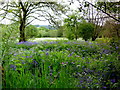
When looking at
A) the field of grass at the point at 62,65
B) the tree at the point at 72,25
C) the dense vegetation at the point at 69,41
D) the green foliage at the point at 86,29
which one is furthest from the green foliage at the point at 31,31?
the green foliage at the point at 86,29

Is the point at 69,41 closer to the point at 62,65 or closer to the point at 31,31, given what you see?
the point at 62,65

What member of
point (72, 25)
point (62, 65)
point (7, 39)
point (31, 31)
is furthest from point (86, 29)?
point (7, 39)

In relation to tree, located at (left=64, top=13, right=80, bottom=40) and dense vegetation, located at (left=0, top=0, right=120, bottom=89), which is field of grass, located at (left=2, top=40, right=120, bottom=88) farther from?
tree, located at (left=64, top=13, right=80, bottom=40)

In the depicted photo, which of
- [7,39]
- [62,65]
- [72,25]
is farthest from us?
[72,25]

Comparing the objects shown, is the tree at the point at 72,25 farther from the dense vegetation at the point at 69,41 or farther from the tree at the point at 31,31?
the tree at the point at 31,31

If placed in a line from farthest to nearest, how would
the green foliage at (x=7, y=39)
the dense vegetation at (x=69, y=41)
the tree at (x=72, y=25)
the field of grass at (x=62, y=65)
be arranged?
the tree at (x=72, y=25), the dense vegetation at (x=69, y=41), the field of grass at (x=62, y=65), the green foliage at (x=7, y=39)

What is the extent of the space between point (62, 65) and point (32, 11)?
2.73 ft

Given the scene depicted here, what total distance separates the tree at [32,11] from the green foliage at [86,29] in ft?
1.11

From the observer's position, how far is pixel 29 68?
5.89 feet

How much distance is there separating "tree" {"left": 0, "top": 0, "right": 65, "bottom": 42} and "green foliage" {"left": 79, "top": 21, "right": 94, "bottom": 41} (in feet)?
1.11

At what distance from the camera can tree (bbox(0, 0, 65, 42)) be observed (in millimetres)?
2025

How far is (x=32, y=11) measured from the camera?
2.05 metres

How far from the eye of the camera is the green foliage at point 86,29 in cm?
200

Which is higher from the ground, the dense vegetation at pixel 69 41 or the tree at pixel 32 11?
the tree at pixel 32 11
